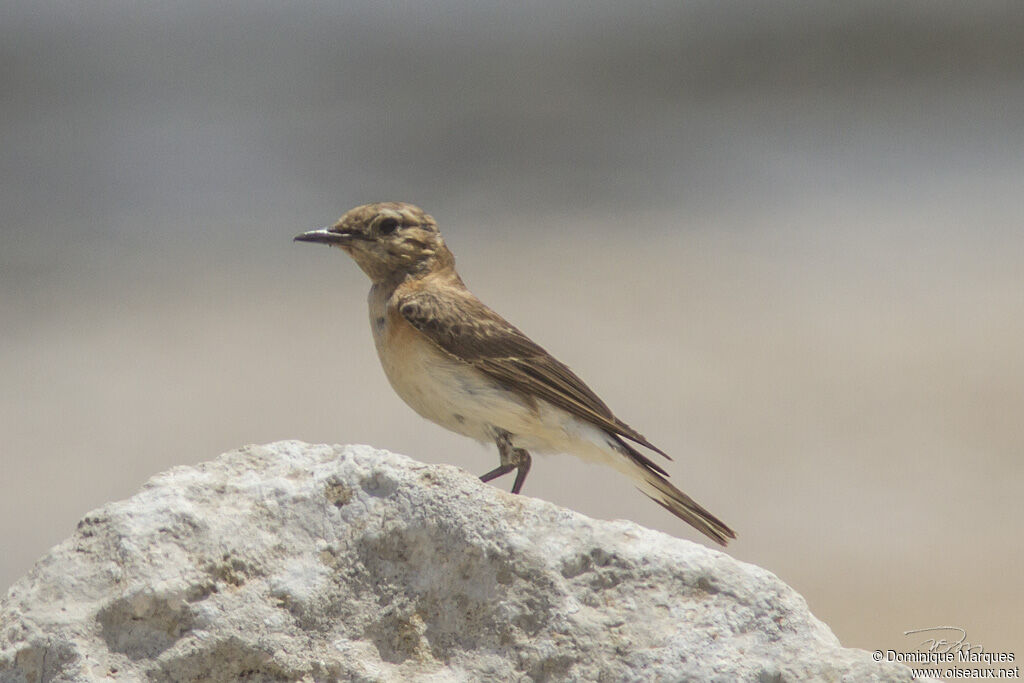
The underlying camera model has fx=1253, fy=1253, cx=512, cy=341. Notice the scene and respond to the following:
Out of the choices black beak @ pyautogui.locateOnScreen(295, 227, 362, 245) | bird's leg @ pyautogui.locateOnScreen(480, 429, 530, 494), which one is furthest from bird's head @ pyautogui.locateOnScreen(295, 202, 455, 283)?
bird's leg @ pyautogui.locateOnScreen(480, 429, 530, 494)

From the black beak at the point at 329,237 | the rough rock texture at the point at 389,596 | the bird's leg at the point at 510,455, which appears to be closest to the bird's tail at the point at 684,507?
the bird's leg at the point at 510,455

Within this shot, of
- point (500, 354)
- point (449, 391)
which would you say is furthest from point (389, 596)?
point (500, 354)

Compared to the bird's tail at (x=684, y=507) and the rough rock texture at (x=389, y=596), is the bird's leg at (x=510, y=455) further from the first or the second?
the rough rock texture at (x=389, y=596)

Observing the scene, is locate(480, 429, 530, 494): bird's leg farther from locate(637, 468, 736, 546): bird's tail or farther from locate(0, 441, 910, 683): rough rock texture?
locate(0, 441, 910, 683): rough rock texture

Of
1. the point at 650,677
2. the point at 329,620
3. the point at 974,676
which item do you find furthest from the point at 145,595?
→ the point at 974,676

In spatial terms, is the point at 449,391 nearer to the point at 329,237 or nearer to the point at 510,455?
the point at 510,455

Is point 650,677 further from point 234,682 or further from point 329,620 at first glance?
point 234,682
